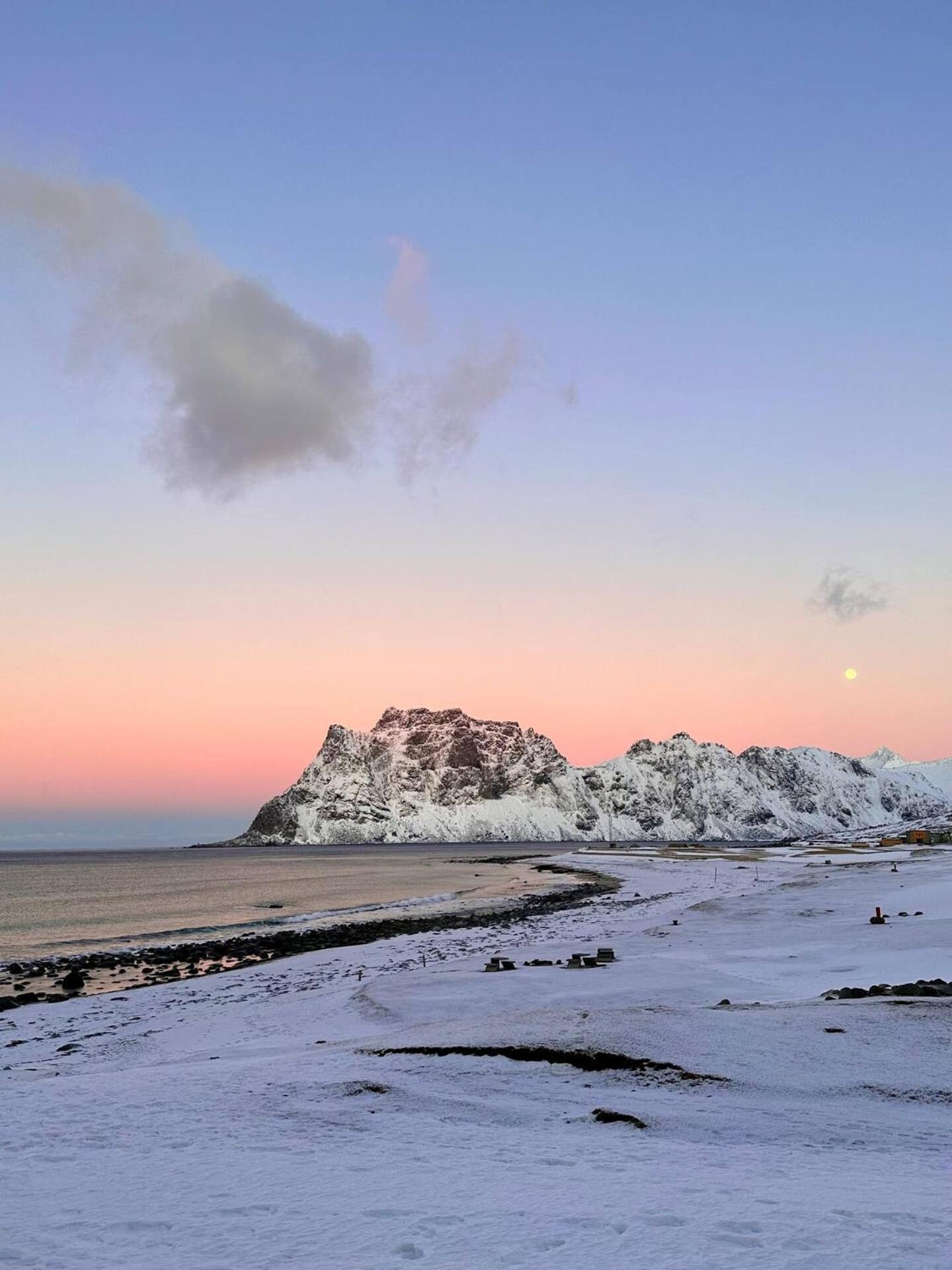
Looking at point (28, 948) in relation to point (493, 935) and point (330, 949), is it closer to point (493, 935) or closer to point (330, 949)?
point (330, 949)

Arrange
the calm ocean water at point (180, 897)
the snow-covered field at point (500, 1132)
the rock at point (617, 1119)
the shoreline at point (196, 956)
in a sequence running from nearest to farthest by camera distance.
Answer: the snow-covered field at point (500, 1132), the rock at point (617, 1119), the shoreline at point (196, 956), the calm ocean water at point (180, 897)

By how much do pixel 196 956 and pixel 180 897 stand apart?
46.2 metres

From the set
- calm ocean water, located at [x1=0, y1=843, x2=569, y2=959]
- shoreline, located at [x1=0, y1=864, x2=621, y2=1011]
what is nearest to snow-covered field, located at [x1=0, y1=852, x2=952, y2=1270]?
shoreline, located at [x1=0, y1=864, x2=621, y2=1011]

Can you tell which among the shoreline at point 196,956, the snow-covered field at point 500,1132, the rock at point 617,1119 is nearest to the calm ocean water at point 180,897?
the shoreline at point 196,956

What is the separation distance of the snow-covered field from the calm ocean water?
30.2 meters

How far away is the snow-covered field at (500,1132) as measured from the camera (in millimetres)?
7172

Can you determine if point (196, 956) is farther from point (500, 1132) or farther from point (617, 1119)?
point (617, 1119)

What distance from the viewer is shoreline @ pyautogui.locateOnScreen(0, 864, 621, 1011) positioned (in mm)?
32594

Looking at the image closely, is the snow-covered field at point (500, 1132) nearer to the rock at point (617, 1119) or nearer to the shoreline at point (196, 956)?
the rock at point (617, 1119)

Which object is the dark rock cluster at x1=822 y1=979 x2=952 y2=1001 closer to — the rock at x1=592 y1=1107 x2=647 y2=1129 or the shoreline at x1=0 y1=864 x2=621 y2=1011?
the rock at x1=592 y1=1107 x2=647 y2=1129

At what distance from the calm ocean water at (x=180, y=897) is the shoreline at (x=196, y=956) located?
5026mm

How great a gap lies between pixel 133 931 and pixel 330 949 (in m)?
20.3

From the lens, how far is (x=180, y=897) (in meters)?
82.9

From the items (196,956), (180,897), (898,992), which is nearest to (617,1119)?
(898,992)
